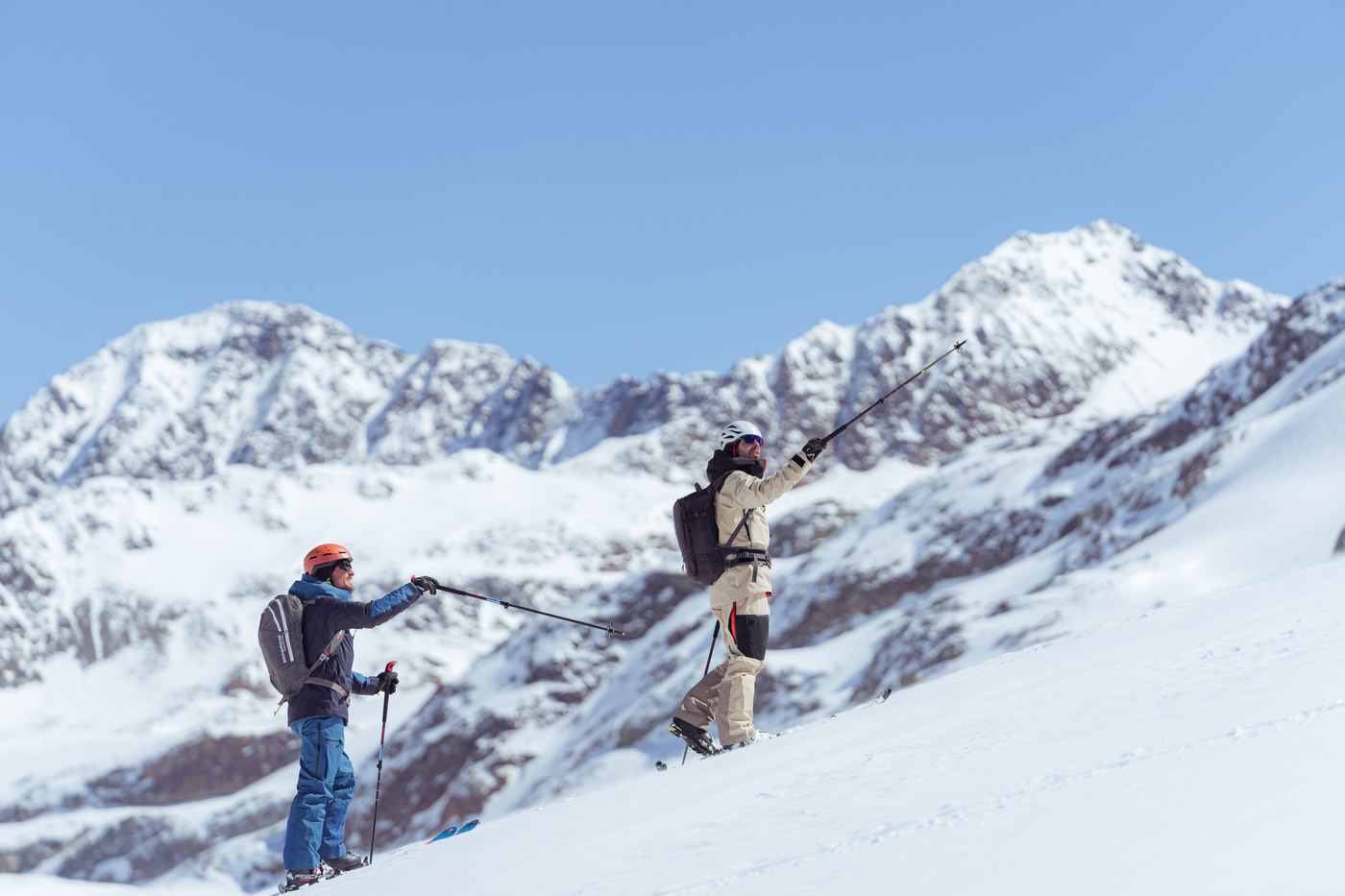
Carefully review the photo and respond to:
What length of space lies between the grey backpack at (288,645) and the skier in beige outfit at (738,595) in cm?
297

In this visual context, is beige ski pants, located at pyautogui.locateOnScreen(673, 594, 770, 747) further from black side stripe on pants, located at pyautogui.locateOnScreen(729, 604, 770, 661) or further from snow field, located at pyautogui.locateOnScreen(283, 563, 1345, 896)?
snow field, located at pyautogui.locateOnScreen(283, 563, 1345, 896)

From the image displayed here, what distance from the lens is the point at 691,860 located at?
6.03m

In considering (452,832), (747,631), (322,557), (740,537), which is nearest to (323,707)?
(322,557)

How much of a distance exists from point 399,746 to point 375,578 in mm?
93926

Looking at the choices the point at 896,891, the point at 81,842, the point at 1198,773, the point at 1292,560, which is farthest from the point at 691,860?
the point at 81,842

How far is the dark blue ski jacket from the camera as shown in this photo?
9161mm

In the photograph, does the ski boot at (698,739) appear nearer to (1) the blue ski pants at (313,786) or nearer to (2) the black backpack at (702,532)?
(2) the black backpack at (702,532)

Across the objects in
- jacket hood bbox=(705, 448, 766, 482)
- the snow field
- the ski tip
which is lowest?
the snow field

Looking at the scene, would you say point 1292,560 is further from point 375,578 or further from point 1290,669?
point 375,578

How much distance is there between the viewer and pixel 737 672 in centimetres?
1020

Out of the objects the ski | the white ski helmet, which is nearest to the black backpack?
the white ski helmet

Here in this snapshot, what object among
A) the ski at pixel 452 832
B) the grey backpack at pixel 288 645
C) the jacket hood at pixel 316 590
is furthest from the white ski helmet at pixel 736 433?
the ski at pixel 452 832

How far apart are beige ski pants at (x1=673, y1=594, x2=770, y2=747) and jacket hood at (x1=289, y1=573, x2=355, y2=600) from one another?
2951mm

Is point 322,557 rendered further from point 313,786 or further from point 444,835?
point 444,835
